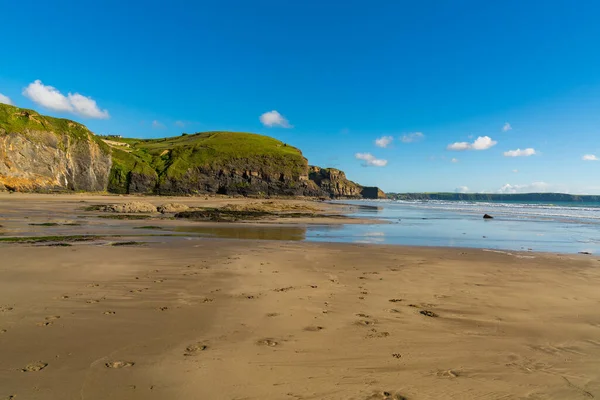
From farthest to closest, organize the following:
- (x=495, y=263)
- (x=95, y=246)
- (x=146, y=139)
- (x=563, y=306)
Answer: (x=146, y=139)
(x=95, y=246)
(x=495, y=263)
(x=563, y=306)

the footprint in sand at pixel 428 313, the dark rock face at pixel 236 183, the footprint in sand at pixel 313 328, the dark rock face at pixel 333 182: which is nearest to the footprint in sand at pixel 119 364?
the footprint in sand at pixel 313 328

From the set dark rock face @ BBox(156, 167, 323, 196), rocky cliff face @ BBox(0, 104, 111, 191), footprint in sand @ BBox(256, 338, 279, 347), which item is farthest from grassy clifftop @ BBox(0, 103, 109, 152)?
footprint in sand @ BBox(256, 338, 279, 347)

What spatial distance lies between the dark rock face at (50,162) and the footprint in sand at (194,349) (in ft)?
232

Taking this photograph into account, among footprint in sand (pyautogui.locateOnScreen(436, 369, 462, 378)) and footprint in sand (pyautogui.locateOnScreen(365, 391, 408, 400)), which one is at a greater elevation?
footprint in sand (pyautogui.locateOnScreen(365, 391, 408, 400))

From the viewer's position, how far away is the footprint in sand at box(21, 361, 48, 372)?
14.4ft

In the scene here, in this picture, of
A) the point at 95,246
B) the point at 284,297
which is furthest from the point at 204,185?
the point at 284,297

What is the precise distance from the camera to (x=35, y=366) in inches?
176

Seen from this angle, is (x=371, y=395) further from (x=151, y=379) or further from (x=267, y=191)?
(x=267, y=191)

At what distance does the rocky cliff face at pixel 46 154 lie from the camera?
59.4 m

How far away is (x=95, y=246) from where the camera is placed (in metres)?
14.5

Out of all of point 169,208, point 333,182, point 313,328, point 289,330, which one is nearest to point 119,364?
point 289,330

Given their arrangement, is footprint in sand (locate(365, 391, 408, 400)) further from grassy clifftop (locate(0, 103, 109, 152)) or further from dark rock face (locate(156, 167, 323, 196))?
dark rock face (locate(156, 167, 323, 196))

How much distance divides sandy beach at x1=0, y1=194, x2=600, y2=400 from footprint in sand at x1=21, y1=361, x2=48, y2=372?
0.9 inches

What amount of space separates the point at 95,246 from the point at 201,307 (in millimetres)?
9861
